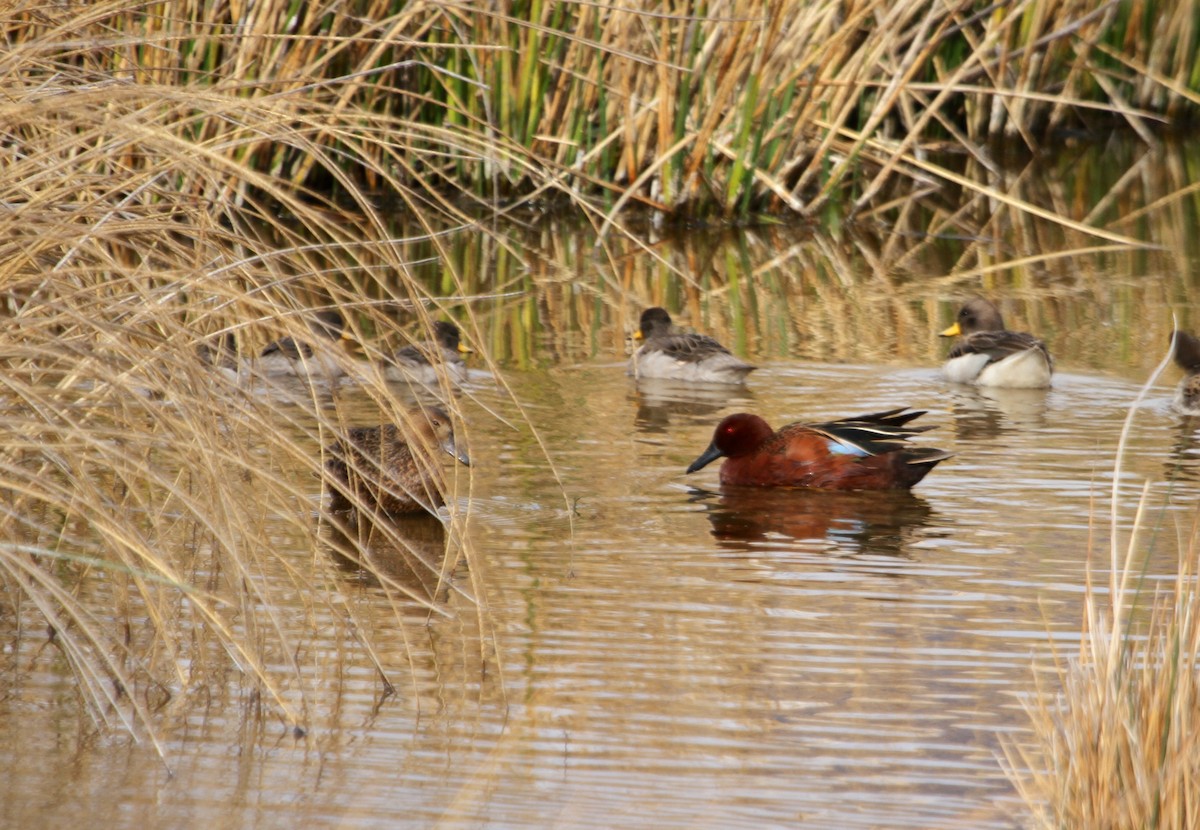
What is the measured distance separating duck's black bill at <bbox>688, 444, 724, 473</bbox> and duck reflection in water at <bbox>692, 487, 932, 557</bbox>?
0.15 m

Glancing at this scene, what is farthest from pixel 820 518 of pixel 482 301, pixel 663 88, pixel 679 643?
pixel 663 88

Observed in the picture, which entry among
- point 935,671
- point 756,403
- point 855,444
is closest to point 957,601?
point 935,671

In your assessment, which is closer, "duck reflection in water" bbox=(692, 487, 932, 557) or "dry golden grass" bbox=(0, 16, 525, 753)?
"dry golden grass" bbox=(0, 16, 525, 753)

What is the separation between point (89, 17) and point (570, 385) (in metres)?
5.42

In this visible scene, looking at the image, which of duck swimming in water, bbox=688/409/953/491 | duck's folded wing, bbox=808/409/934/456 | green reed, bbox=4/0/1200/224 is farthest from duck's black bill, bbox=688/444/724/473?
green reed, bbox=4/0/1200/224

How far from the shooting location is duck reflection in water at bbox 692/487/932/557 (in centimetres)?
679

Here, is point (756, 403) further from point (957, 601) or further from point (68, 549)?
point (68, 549)

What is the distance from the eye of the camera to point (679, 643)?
5.38 meters

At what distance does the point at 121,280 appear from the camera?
4.14 metres

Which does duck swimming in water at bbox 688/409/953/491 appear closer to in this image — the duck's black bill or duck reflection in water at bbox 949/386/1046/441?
the duck's black bill

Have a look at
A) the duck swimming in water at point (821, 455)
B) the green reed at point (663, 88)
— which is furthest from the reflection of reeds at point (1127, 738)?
the green reed at point (663, 88)

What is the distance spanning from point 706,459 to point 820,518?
0.75 meters

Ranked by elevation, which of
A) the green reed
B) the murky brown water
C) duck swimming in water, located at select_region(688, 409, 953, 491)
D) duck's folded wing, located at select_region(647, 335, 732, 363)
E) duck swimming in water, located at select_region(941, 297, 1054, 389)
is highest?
the green reed

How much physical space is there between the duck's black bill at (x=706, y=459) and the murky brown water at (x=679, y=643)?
8cm
